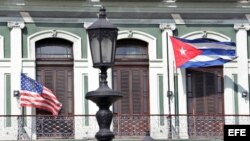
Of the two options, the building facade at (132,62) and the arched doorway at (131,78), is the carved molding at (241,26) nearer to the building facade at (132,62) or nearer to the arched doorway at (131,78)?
the building facade at (132,62)

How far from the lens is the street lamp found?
1778 centimetres

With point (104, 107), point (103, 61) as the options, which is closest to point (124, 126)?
point (104, 107)

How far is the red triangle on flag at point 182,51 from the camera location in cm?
2934

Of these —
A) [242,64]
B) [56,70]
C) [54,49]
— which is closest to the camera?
[56,70]

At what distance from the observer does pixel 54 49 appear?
29.6 m

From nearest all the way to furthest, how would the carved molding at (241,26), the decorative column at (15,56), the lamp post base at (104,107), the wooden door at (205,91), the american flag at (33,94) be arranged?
1. the lamp post base at (104,107)
2. the american flag at (33,94)
3. the decorative column at (15,56)
4. the wooden door at (205,91)
5. the carved molding at (241,26)

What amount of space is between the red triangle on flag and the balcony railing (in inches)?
67.5

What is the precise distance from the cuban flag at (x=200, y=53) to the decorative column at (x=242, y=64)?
0.48 metres

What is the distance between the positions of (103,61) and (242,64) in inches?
505

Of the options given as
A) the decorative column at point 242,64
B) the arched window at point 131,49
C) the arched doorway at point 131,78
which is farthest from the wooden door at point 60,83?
the decorative column at point 242,64

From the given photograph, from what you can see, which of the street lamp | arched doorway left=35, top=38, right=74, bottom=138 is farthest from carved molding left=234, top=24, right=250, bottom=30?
the street lamp

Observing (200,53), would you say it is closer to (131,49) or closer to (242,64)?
(242,64)

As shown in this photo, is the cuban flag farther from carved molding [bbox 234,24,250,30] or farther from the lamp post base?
the lamp post base

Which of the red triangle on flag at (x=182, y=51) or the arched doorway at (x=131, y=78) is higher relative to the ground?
the red triangle on flag at (x=182, y=51)
